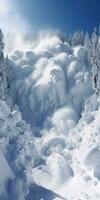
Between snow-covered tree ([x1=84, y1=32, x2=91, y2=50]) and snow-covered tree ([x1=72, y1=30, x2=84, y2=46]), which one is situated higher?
snow-covered tree ([x1=72, y1=30, x2=84, y2=46])

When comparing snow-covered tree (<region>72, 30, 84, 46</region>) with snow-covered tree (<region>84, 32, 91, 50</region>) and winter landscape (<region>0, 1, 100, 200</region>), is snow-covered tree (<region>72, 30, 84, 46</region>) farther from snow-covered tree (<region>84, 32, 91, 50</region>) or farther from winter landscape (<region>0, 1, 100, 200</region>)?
snow-covered tree (<region>84, 32, 91, 50</region>)

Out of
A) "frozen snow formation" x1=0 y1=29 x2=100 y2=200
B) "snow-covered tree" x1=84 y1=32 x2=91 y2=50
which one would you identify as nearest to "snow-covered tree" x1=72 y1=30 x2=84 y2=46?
"frozen snow formation" x1=0 y1=29 x2=100 y2=200

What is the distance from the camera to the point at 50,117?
85500 millimetres

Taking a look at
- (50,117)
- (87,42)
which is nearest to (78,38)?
(87,42)

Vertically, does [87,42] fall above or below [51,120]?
above

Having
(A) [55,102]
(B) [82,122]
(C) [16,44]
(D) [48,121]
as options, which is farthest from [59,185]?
(C) [16,44]

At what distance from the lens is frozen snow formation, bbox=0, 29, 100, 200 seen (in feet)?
135

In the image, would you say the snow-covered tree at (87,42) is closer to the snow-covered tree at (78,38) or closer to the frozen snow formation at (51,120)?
the frozen snow formation at (51,120)

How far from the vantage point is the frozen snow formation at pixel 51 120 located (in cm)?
4122

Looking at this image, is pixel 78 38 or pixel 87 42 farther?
pixel 78 38

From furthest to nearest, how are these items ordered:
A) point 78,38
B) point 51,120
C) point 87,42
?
point 78,38
point 87,42
point 51,120

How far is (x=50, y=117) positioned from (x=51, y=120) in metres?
1.69

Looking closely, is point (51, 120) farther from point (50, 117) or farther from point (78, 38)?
point (78, 38)

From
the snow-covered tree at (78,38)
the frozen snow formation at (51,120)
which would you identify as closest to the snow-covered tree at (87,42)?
the frozen snow formation at (51,120)
